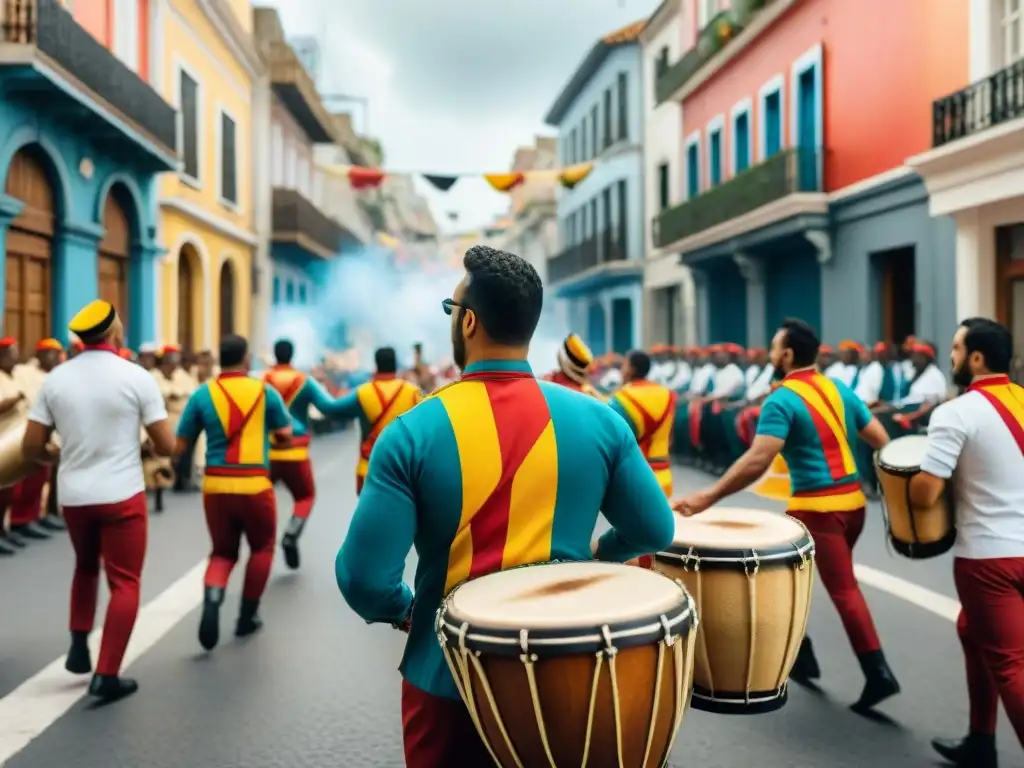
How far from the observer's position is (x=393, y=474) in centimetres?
231

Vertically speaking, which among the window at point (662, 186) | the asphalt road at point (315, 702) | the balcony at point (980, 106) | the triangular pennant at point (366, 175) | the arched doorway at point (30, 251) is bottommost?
the asphalt road at point (315, 702)

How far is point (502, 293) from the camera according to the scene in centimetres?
242

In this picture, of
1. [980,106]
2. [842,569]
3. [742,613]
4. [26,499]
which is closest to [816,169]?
[980,106]

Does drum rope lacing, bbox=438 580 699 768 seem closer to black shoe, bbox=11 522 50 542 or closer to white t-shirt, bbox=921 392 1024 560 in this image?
white t-shirt, bbox=921 392 1024 560

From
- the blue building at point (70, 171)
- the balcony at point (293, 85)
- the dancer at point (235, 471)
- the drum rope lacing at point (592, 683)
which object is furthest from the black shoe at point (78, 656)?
the balcony at point (293, 85)

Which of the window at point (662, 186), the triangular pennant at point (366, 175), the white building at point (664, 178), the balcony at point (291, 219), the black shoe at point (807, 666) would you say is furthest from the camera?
the window at point (662, 186)

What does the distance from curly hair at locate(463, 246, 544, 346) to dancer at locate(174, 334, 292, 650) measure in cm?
392

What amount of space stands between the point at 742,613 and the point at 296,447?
557 centimetres

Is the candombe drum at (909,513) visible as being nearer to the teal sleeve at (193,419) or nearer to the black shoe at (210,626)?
the black shoe at (210,626)

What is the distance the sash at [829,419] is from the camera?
4.87 metres

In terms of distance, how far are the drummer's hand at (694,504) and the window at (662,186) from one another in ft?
86.5

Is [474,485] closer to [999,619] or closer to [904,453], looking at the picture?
[999,619]

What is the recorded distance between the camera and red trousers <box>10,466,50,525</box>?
941 centimetres

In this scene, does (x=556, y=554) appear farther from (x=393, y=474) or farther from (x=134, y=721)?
(x=134, y=721)
